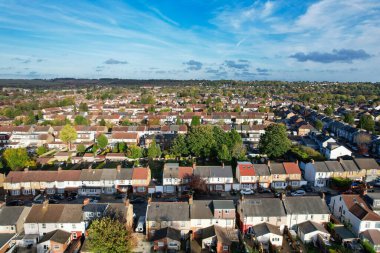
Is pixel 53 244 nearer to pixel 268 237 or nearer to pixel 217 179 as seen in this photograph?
pixel 268 237

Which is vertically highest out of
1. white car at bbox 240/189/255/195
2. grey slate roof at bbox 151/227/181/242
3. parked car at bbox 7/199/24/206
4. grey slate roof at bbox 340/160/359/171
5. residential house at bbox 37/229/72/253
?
grey slate roof at bbox 340/160/359/171

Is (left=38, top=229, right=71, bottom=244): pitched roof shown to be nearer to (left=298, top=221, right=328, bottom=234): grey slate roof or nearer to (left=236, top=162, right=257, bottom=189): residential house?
(left=236, top=162, right=257, bottom=189): residential house

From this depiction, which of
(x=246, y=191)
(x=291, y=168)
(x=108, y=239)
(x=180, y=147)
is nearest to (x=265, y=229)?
(x=246, y=191)

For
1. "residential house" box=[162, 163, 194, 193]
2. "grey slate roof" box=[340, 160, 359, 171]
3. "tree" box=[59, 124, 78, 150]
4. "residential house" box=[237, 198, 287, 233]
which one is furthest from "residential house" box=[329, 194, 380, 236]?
"tree" box=[59, 124, 78, 150]

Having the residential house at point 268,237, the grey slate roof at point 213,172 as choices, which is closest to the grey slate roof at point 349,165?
the grey slate roof at point 213,172

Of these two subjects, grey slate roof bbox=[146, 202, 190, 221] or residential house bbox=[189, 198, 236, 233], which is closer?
grey slate roof bbox=[146, 202, 190, 221]

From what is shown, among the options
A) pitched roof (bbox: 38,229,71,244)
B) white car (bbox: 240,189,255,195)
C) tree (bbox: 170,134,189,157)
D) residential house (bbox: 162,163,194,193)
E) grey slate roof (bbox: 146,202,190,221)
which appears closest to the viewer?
pitched roof (bbox: 38,229,71,244)

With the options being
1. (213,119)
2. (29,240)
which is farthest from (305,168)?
(213,119)
